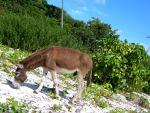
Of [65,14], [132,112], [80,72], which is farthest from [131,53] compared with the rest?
[65,14]

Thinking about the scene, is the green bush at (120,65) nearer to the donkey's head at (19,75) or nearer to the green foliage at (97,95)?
the green foliage at (97,95)

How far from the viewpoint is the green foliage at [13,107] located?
34.6 ft

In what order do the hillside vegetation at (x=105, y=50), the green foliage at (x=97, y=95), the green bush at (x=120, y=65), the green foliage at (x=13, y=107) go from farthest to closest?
the hillside vegetation at (x=105, y=50) < the green bush at (x=120, y=65) < the green foliage at (x=97, y=95) < the green foliage at (x=13, y=107)

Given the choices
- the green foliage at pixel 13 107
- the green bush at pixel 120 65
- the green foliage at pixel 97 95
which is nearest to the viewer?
the green foliage at pixel 13 107

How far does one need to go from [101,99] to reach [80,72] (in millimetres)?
2299

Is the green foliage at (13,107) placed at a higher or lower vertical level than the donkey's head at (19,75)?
lower

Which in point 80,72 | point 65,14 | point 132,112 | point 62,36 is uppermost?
point 65,14

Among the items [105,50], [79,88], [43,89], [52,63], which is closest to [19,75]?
[52,63]

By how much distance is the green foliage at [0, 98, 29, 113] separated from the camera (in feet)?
34.6

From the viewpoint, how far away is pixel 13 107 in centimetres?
1074

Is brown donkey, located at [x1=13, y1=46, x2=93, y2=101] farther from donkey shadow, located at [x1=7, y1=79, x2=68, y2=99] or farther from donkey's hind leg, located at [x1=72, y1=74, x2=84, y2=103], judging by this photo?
donkey shadow, located at [x1=7, y1=79, x2=68, y2=99]

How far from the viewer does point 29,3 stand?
6319 cm

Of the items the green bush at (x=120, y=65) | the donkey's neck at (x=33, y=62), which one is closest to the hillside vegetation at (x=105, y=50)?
the green bush at (x=120, y=65)

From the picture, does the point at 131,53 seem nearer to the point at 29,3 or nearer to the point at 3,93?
the point at 3,93
